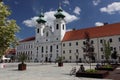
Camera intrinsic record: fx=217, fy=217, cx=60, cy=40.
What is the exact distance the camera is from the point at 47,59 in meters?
94.4

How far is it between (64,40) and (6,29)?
79.1m

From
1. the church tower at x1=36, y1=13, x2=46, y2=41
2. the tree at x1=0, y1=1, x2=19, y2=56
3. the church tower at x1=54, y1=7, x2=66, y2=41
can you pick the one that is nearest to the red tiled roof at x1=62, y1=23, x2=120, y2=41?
the church tower at x1=54, y1=7, x2=66, y2=41

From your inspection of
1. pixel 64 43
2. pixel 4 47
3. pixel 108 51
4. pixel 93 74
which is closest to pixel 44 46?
pixel 64 43

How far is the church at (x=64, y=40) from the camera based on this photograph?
249 feet

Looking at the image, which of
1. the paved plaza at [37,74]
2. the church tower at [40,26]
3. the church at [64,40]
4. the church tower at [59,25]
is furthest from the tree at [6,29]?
the church tower at [40,26]

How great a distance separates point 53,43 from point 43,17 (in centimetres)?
1717

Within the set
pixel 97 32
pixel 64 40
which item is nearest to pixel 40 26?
pixel 64 40

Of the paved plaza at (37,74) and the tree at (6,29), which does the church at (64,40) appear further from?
the tree at (6,29)

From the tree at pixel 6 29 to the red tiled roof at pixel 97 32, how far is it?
6454cm

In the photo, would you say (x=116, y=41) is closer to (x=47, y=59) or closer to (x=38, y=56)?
(x=47, y=59)

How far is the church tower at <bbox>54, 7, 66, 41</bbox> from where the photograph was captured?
91125 millimetres

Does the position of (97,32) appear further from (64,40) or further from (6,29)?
(6,29)

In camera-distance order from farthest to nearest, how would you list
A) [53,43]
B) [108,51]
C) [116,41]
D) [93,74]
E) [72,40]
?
[53,43], [72,40], [116,41], [108,51], [93,74]

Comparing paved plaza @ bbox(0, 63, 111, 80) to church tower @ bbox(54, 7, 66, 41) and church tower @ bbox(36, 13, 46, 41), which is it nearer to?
church tower @ bbox(54, 7, 66, 41)
